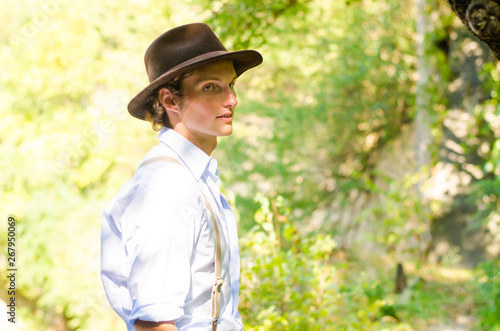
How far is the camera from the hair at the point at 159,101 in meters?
1.57

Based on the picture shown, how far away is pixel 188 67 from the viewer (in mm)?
1516

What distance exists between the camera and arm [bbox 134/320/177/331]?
1.23m

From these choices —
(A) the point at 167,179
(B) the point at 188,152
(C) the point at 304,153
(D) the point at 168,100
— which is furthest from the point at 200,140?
(C) the point at 304,153

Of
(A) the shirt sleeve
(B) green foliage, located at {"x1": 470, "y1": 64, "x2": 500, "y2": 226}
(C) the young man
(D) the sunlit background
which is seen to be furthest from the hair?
(B) green foliage, located at {"x1": 470, "y1": 64, "x2": 500, "y2": 226}

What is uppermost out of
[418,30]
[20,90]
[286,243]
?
[20,90]

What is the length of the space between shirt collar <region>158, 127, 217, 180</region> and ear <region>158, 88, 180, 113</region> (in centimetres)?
8

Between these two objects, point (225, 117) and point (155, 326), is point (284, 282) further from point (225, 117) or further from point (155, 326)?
point (155, 326)

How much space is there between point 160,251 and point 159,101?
60 centimetres

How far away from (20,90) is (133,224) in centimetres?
1047

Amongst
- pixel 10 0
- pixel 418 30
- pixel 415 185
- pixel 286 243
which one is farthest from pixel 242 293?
pixel 10 0

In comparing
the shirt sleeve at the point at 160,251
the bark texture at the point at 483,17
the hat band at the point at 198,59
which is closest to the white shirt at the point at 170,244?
the shirt sleeve at the point at 160,251

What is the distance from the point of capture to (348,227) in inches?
323

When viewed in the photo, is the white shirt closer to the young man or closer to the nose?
the young man

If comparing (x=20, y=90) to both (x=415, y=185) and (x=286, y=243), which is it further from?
(x=415, y=185)
